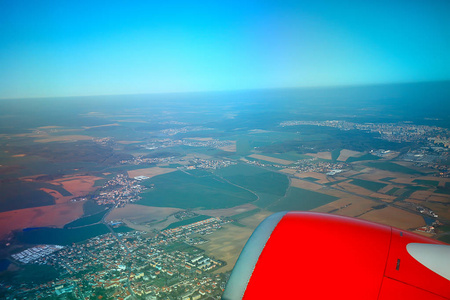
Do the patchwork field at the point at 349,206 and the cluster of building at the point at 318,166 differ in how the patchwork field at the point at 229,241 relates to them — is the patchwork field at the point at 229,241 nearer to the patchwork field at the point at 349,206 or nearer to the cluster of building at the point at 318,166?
the patchwork field at the point at 349,206

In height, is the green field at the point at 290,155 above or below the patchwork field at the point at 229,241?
above

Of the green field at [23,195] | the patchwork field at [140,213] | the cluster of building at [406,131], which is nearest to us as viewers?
the patchwork field at [140,213]

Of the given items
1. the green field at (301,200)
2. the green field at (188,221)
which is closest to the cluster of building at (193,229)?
the green field at (188,221)

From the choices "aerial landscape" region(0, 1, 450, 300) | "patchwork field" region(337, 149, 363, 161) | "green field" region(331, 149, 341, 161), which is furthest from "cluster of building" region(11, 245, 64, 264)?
"patchwork field" region(337, 149, 363, 161)

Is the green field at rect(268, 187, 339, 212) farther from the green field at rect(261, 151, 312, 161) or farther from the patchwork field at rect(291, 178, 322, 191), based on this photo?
the green field at rect(261, 151, 312, 161)

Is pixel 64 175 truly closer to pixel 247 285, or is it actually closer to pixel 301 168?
pixel 301 168

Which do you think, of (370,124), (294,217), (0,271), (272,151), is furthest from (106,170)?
(370,124)

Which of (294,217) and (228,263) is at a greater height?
(294,217)
